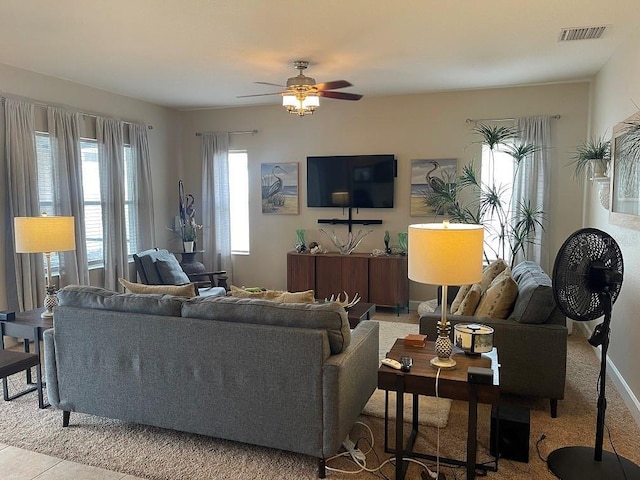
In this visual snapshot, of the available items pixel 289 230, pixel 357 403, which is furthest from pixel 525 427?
pixel 289 230

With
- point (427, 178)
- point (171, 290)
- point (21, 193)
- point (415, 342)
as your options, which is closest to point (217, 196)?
point (21, 193)

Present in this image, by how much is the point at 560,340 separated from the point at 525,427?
28.3 inches

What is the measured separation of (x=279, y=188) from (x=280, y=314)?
13.9 feet

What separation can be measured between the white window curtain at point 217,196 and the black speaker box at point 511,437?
4.79m

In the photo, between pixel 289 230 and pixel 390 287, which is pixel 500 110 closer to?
pixel 390 287

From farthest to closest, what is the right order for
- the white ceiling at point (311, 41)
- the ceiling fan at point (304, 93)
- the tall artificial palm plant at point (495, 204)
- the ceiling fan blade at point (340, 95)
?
1. the tall artificial palm plant at point (495, 204)
2. the ceiling fan blade at point (340, 95)
3. the ceiling fan at point (304, 93)
4. the white ceiling at point (311, 41)

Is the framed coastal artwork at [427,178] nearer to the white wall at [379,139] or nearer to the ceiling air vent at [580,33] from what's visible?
the white wall at [379,139]

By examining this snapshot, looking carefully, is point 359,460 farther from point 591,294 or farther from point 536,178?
point 536,178

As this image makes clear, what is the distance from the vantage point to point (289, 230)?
6.58m

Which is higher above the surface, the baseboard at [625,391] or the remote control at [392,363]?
the remote control at [392,363]

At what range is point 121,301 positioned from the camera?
2736mm

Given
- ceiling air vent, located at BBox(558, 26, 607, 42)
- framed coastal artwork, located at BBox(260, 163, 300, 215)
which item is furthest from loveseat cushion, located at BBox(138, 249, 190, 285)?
ceiling air vent, located at BBox(558, 26, 607, 42)

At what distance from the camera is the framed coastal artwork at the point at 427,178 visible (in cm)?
578

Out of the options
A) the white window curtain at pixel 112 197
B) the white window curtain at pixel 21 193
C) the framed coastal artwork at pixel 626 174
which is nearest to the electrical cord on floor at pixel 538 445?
the framed coastal artwork at pixel 626 174
